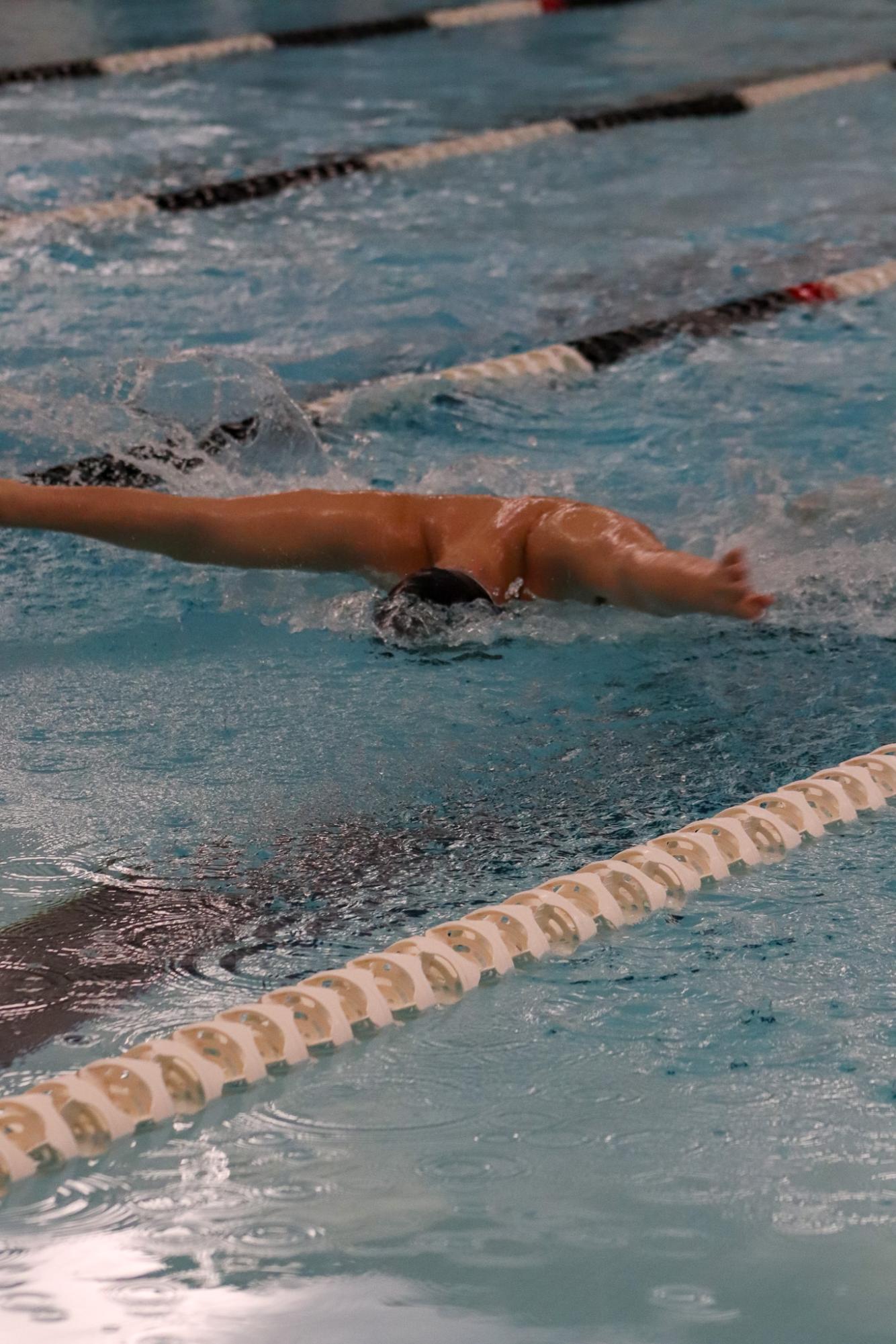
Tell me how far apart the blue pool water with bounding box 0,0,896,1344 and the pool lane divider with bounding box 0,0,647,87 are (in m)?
2.84

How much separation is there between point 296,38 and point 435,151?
2784 millimetres

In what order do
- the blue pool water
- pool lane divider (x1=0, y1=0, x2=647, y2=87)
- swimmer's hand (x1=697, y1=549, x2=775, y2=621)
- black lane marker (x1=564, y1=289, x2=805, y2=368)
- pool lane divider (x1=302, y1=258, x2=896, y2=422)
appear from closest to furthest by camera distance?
the blue pool water
swimmer's hand (x1=697, y1=549, x2=775, y2=621)
pool lane divider (x1=302, y1=258, x2=896, y2=422)
black lane marker (x1=564, y1=289, x2=805, y2=368)
pool lane divider (x1=0, y1=0, x2=647, y2=87)

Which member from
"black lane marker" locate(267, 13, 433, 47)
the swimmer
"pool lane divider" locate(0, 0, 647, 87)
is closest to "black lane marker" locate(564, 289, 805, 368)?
the swimmer

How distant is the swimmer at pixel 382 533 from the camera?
9.15ft

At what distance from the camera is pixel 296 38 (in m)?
9.16

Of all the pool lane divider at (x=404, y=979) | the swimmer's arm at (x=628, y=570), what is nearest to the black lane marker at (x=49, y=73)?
the swimmer's arm at (x=628, y=570)

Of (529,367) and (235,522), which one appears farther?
(529,367)

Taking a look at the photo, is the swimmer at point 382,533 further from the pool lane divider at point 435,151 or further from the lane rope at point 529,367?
the pool lane divider at point 435,151

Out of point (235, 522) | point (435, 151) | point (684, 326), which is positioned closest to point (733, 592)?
point (235, 522)

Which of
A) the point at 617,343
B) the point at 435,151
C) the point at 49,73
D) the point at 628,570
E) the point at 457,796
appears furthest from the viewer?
the point at 49,73

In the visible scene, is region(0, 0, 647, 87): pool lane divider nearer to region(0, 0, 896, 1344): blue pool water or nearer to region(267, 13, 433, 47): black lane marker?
region(267, 13, 433, 47): black lane marker

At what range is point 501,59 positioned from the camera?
888 centimetres

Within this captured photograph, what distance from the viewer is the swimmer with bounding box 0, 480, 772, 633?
2789mm

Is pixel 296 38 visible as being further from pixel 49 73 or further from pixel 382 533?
pixel 382 533
